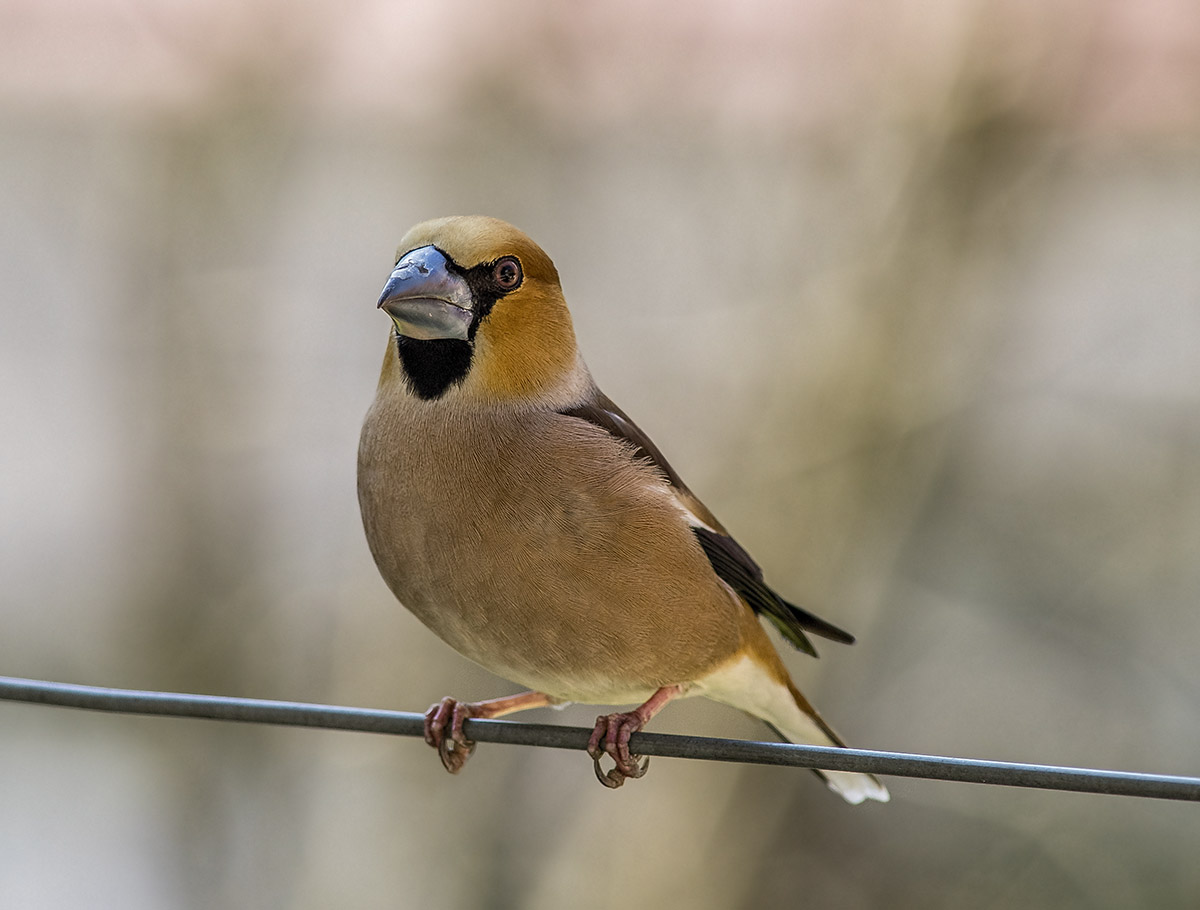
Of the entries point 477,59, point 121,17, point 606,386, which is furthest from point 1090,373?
point 121,17

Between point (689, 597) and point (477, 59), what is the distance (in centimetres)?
296

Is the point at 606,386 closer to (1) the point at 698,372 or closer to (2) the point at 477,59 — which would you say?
(1) the point at 698,372

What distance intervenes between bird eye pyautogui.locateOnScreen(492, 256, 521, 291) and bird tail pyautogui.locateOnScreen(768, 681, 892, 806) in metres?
1.05

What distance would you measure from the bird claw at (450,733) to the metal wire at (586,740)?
331 millimetres

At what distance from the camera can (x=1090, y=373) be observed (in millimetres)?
4859

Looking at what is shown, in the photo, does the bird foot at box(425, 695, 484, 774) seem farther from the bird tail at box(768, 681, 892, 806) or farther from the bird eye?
the bird eye

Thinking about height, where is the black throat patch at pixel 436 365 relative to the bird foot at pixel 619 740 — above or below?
above

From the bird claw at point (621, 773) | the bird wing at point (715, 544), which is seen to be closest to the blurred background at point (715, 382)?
the bird wing at point (715, 544)

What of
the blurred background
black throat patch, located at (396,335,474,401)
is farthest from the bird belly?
the blurred background

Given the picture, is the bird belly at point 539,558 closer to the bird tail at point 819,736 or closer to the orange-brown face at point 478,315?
the orange-brown face at point 478,315

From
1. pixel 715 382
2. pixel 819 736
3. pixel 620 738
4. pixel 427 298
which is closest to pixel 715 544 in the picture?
pixel 620 738

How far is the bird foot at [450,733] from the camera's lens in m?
2.41

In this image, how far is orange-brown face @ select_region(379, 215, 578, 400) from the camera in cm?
216

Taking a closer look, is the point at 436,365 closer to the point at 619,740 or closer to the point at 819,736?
the point at 619,740
